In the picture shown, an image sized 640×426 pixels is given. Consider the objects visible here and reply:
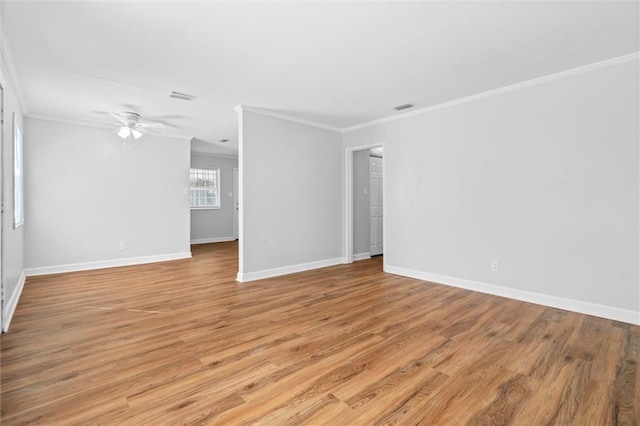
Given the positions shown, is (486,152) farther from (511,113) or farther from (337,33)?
(337,33)

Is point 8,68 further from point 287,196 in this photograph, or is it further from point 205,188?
point 205,188

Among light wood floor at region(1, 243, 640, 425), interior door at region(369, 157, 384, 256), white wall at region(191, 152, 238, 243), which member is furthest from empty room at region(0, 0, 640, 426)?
white wall at region(191, 152, 238, 243)

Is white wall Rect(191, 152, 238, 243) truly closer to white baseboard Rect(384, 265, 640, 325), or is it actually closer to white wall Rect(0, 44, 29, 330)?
white wall Rect(0, 44, 29, 330)

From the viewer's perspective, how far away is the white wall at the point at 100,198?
4.93m

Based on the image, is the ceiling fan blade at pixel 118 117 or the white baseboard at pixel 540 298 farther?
the ceiling fan blade at pixel 118 117

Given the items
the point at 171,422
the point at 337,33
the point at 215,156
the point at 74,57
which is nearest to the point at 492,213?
the point at 337,33

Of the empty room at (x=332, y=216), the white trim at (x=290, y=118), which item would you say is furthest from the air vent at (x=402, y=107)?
the white trim at (x=290, y=118)

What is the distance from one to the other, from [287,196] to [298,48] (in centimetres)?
260

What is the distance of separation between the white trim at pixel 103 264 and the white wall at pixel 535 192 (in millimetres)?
4698

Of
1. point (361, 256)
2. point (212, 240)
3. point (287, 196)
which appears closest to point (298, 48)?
point (287, 196)

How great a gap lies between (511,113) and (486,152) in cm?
51

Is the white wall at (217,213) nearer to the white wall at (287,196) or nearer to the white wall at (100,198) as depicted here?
the white wall at (100,198)

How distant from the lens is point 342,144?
582 centimetres

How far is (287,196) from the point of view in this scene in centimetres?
501
